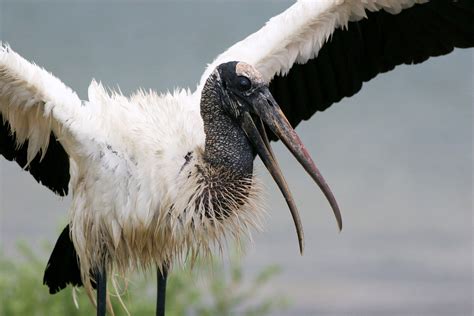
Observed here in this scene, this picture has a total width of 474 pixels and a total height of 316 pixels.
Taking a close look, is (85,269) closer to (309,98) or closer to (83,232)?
(83,232)

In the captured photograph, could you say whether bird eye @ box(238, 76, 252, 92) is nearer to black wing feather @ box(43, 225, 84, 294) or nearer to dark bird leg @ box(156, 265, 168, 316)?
dark bird leg @ box(156, 265, 168, 316)

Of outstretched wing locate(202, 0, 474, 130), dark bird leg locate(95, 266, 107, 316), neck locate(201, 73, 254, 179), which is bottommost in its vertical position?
dark bird leg locate(95, 266, 107, 316)

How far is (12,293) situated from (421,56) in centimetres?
526

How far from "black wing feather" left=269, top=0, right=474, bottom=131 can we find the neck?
1.03 metres

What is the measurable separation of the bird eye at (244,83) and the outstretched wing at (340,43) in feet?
2.31

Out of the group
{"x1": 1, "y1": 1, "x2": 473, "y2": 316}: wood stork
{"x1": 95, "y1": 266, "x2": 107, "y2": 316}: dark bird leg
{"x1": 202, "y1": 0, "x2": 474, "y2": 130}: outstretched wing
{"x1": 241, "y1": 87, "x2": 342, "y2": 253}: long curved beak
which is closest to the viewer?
{"x1": 241, "y1": 87, "x2": 342, "y2": 253}: long curved beak

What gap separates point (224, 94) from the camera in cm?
425


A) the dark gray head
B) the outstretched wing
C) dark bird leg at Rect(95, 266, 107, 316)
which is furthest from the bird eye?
dark bird leg at Rect(95, 266, 107, 316)

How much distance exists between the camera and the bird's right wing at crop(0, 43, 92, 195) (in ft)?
14.5

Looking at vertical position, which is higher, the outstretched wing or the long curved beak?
the outstretched wing

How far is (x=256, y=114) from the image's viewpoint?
13.7ft

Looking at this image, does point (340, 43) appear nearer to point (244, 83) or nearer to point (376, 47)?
point (376, 47)

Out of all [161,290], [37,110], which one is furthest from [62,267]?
[37,110]

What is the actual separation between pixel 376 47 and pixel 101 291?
202 cm
